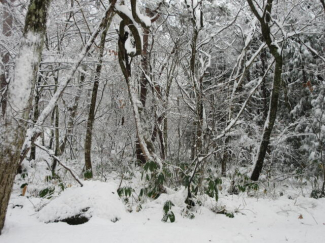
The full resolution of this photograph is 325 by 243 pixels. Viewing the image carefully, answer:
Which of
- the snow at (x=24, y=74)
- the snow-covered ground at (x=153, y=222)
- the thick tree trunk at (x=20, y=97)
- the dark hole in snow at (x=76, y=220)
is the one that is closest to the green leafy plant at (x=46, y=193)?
the snow-covered ground at (x=153, y=222)

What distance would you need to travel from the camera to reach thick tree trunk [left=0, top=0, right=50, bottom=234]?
2.48 metres

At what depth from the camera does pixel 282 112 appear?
9930 millimetres

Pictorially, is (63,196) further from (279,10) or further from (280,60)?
(279,10)

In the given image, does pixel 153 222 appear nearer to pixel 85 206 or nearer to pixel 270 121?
pixel 85 206

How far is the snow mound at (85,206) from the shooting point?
10.3 feet

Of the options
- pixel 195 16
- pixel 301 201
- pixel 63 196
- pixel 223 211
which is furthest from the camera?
pixel 195 16

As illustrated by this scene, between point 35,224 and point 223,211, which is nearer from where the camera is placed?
point 35,224

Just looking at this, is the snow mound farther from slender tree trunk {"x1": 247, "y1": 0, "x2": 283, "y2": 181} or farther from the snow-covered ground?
slender tree trunk {"x1": 247, "y1": 0, "x2": 283, "y2": 181}

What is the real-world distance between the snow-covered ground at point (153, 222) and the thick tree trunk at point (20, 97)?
2.07 ft

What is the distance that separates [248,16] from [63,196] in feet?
24.3

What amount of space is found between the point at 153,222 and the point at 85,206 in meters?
0.95

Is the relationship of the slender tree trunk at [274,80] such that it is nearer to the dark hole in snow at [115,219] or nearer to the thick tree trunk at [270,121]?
the thick tree trunk at [270,121]

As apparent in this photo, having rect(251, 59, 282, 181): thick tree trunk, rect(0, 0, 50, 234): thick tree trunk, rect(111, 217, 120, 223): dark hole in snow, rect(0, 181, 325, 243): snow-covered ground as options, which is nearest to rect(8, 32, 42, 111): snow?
rect(0, 0, 50, 234): thick tree trunk

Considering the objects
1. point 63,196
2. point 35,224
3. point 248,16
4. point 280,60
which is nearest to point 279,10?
point 248,16
